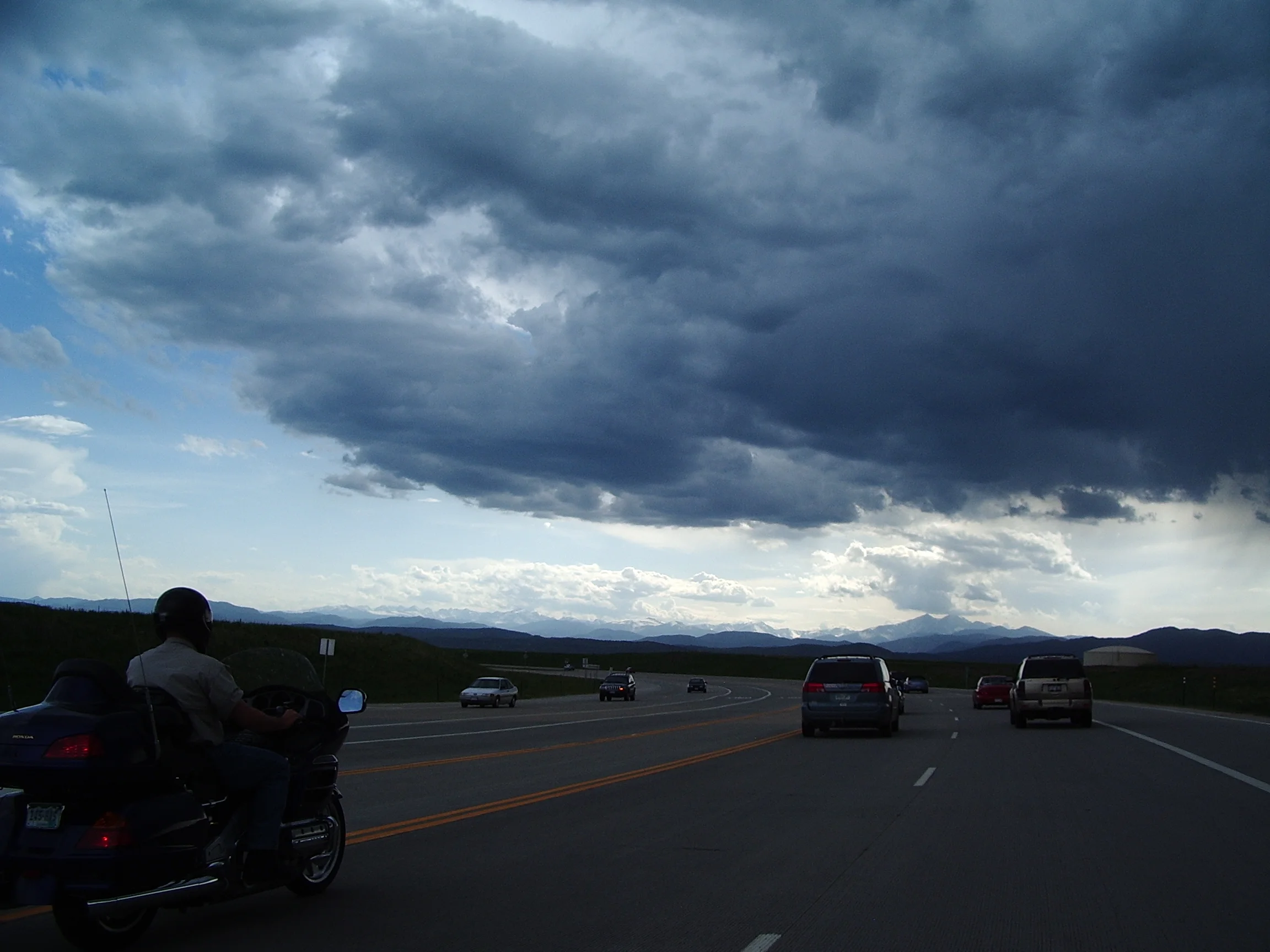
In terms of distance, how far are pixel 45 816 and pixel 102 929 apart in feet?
3.28

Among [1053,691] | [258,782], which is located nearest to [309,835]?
[258,782]

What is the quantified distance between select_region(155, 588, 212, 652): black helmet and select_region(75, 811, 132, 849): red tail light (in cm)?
117

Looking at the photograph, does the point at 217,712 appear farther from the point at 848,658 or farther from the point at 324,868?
the point at 848,658

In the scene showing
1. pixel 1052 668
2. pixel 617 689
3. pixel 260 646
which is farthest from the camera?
pixel 617 689

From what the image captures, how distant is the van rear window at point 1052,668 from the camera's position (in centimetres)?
3009

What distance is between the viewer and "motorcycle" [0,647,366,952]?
5863 mm

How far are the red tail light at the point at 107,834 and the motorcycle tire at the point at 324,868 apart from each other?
2.05 m

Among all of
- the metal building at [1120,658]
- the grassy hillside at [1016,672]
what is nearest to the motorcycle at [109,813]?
the grassy hillside at [1016,672]

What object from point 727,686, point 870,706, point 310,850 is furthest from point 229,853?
point 727,686

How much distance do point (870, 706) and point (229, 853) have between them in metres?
21.1

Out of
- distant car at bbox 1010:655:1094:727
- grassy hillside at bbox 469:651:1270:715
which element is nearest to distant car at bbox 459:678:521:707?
distant car at bbox 1010:655:1094:727

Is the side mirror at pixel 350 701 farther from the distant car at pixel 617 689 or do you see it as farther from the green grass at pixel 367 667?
the distant car at pixel 617 689

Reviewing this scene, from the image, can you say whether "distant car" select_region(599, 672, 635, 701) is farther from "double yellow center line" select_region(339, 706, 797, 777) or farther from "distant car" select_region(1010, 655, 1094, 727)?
"distant car" select_region(1010, 655, 1094, 727)

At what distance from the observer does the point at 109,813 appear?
6035mm
